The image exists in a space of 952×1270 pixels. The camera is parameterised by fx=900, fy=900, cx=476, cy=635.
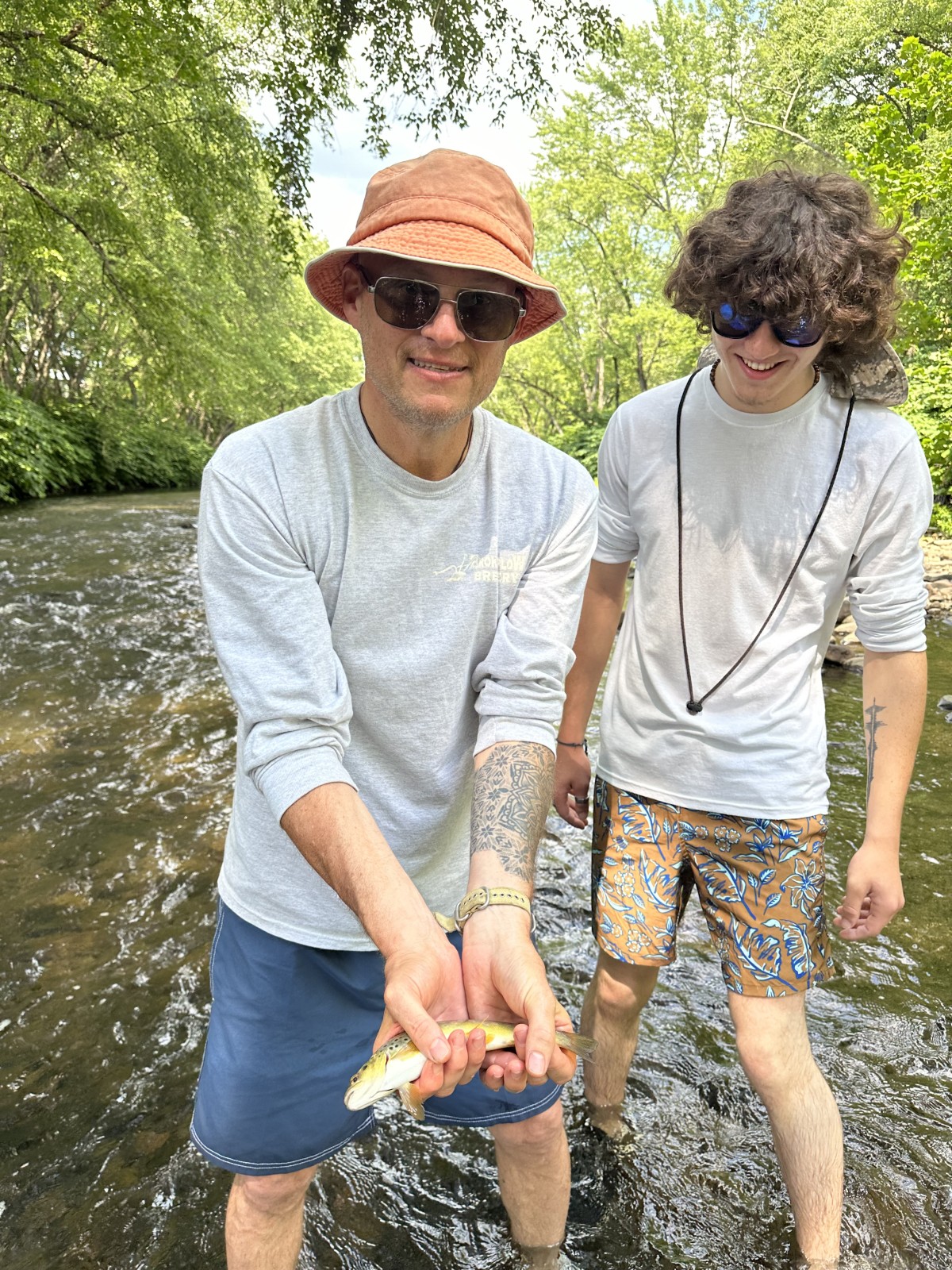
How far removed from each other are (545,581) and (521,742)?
426 mm

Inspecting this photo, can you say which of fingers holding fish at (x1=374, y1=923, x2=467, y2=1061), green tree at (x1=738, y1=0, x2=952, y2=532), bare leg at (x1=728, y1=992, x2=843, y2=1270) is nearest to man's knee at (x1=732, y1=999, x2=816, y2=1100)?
bare leg at (x1=728, y1=992, x2=843, y2=1270)

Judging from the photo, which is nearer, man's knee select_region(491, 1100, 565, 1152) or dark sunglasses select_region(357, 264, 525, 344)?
dark sunglasses select_region(357, 264, 525, 344)

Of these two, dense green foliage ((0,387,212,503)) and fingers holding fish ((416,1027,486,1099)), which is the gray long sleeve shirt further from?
dense green foliage ((0,387,212,503))

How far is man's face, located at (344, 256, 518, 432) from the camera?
6.66ft

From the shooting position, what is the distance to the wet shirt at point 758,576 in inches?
103

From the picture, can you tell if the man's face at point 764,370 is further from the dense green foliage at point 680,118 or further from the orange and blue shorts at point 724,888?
the dense green foliage at point 680,118

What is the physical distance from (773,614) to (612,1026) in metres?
1.51

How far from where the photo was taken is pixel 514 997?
189 cm

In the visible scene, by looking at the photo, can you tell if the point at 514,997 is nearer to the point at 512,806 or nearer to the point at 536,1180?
the point at 512,806

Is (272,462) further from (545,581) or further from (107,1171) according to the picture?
(107,1171)

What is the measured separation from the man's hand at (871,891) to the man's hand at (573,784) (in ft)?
3.00

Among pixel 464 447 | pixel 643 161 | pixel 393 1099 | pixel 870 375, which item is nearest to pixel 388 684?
pixel 464 447

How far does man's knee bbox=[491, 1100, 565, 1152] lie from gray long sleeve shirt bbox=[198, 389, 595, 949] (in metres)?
0.61

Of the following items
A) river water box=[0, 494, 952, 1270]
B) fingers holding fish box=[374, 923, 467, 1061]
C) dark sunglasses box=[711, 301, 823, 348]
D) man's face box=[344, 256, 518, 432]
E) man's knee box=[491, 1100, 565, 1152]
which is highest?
dark sunglasses box=[711, 301, 823, 348]
